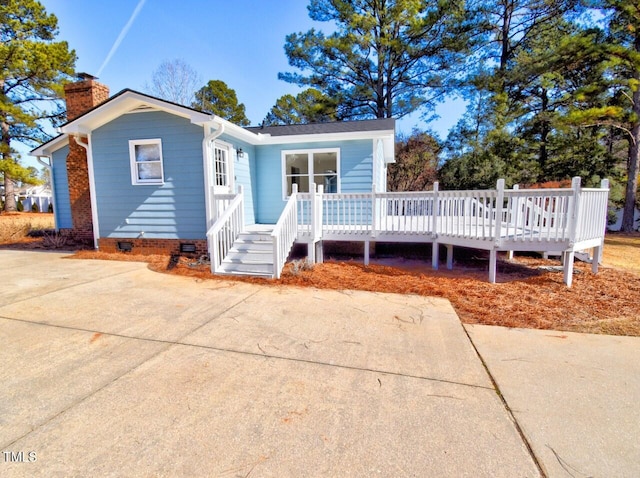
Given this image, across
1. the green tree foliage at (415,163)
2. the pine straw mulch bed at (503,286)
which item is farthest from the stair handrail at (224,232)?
the green tree foliage at (415,163)

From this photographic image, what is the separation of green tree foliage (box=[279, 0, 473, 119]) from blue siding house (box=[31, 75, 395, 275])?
11.4 m

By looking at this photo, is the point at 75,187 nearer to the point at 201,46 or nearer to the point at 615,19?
the point at 201,46

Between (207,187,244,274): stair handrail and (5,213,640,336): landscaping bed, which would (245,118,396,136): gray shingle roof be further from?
(5,213,640,336): landscaping bed

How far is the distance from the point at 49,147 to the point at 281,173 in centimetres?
831

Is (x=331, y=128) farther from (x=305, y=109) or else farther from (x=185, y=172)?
(x=305, y=109)

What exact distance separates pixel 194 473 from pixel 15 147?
26.9m

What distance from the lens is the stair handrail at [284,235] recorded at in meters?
5.99

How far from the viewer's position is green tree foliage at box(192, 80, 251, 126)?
24.8 meters

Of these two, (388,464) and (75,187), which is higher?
(75,187)

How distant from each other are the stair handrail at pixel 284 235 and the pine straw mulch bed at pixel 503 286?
26cm

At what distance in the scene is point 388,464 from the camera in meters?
1.88

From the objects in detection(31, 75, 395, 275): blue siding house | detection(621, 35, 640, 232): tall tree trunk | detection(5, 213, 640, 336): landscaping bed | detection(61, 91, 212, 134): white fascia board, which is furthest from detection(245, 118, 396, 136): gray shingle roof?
detection(621, 35, 640, 232): tall tree trunk

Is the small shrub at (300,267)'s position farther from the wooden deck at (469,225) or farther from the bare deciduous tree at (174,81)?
the bare deciduous tree at (174,81)

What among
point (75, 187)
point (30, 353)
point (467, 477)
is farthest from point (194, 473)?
point (75, 187)
